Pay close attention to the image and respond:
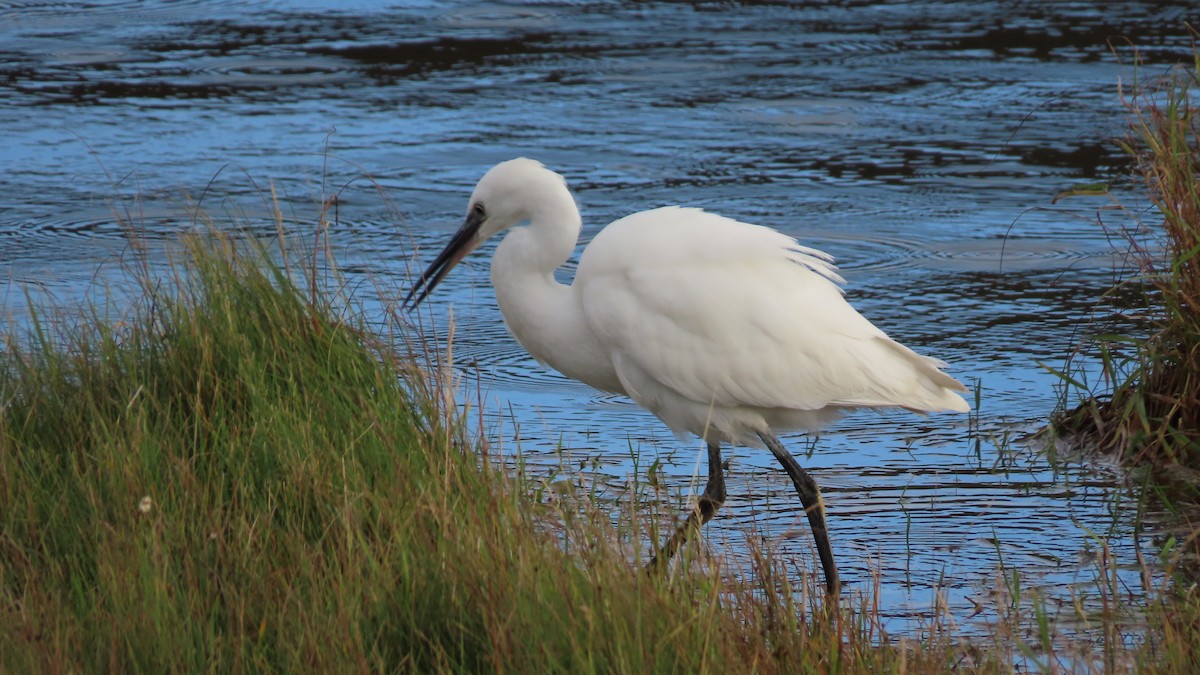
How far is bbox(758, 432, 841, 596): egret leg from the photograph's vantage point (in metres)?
3.86

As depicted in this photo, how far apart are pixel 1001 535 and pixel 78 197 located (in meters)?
5.12

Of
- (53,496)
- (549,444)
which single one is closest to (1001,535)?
(549,444)

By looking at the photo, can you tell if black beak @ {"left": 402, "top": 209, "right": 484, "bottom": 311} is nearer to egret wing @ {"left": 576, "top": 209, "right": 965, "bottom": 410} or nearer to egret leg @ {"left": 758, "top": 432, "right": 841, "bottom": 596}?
egret wing @ {"left": 576, "top": 209, "right": 965, "bottom": 410}

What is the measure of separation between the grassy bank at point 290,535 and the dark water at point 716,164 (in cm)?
48

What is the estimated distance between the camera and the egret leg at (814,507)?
3.86m

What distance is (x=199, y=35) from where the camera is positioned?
11.6 meters

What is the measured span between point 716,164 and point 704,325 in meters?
4.41

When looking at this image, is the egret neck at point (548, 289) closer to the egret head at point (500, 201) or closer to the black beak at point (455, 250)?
the egret head at point (500, 201)

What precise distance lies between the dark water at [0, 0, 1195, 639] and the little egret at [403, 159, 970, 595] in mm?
280

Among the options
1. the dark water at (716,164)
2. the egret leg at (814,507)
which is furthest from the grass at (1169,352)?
the egret leg at (814,507)

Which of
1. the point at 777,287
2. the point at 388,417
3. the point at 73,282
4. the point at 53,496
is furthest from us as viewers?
the point at 73,282

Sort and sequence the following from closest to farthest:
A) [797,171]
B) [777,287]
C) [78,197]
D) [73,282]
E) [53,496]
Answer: [53,496] < [777,287] < [73,282] < [78,197] < [797,171]

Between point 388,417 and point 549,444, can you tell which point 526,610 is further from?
point 549,444

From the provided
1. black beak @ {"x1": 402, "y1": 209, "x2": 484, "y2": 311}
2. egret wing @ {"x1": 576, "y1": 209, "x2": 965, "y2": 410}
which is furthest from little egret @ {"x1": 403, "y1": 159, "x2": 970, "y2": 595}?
black beak @ {"x1": 402, "y1": 209, "x2": 484, "y2": 311}
